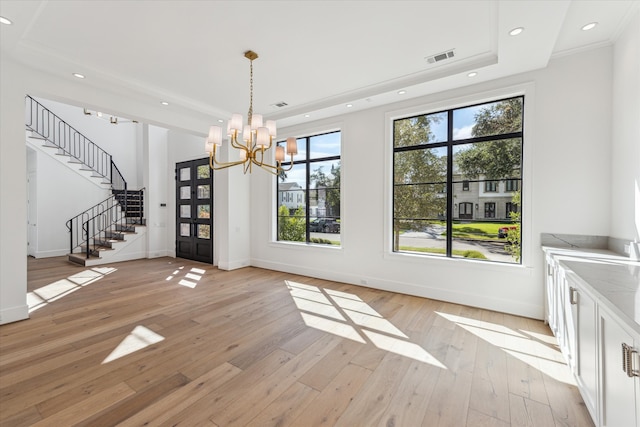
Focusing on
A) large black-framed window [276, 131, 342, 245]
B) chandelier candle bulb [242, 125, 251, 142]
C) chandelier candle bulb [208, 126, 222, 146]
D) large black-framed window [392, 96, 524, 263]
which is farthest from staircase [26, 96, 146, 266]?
large black-framed window [392, 96, 524, 263]

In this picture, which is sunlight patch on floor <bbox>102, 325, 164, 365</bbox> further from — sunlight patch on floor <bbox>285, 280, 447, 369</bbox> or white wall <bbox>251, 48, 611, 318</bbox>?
white wall <bbox>251, 48, 611, 318</bbox>

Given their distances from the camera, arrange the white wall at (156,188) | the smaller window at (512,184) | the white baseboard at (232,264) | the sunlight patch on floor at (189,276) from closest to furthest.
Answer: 1. the smaller window at (512,184)
2. the sunlight patch on floor at (189,276)
3. the white baseboard at (232,264)
4. the white wall at (156,188)

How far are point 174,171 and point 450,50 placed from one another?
24.9 ft

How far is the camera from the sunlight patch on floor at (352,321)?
2838mm

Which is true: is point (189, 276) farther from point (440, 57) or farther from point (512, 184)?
point (512, 184)

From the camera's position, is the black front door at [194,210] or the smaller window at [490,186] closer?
the smaller window at [490,186]

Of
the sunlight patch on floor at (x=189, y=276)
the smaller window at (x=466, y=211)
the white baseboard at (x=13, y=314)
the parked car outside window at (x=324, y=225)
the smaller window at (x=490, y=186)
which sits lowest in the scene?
the sunlight patch on floor at (x=189, y=276)

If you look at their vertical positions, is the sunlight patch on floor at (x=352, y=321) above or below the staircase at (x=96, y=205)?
below

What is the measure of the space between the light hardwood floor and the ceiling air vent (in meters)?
3.33

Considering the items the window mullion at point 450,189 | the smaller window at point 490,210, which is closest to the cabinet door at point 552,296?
the smaller window at point 490,210

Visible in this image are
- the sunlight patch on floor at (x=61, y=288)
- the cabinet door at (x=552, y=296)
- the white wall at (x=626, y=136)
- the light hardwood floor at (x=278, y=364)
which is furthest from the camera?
the sunlight patch on floor at (x=61, y=288)

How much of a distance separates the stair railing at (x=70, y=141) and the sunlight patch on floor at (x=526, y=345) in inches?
382

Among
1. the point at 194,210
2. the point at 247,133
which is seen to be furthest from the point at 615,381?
the point at 194,210

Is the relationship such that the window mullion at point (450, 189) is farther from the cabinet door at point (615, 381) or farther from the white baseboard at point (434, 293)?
the cabinet door at point (615, 381)
